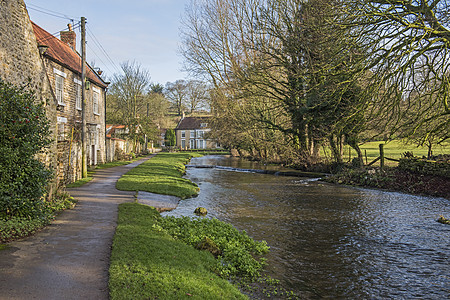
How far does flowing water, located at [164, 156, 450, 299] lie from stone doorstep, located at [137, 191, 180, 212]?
0.44m

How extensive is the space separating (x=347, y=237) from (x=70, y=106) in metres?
17.5

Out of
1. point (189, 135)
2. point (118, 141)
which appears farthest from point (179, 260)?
point (189, 135)

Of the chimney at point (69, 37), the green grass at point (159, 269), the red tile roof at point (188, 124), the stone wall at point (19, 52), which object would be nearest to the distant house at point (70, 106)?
the chimney at point (69, 37)

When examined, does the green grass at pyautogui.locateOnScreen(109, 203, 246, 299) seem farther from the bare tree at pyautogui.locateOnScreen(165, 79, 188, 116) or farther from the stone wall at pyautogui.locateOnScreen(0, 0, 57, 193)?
the bare tree at pyautogui.locateOnScreen(165, 79, 188, 116)

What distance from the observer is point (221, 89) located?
28062 mm

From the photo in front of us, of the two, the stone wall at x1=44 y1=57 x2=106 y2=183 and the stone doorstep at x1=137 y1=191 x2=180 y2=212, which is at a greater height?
the stone wall at x1=44 y1=57 x2=106 y2=183

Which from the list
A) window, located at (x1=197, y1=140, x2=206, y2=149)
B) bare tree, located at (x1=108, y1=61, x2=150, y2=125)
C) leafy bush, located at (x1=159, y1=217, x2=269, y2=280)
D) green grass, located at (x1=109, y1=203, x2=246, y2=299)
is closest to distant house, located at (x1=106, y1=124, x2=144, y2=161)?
bare tree, located at (x1=108, y1=61, x2=150, y2=125)

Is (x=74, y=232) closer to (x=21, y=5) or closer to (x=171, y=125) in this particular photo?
(x=21, y=5)

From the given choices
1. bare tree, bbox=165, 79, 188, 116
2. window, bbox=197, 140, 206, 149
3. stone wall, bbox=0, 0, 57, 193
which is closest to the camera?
stone wall, bbox=0, 0, 57, 193

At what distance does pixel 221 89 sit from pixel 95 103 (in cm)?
1039

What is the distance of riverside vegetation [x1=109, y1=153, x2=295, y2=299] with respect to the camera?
4.99m

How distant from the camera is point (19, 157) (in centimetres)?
770

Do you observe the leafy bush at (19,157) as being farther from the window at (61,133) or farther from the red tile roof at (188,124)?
the red tile roof at (188,124)

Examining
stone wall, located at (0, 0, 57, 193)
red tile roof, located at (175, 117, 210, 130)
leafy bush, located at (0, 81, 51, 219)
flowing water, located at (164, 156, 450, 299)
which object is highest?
red tile roof, located at (175, 117, 210, 130)
